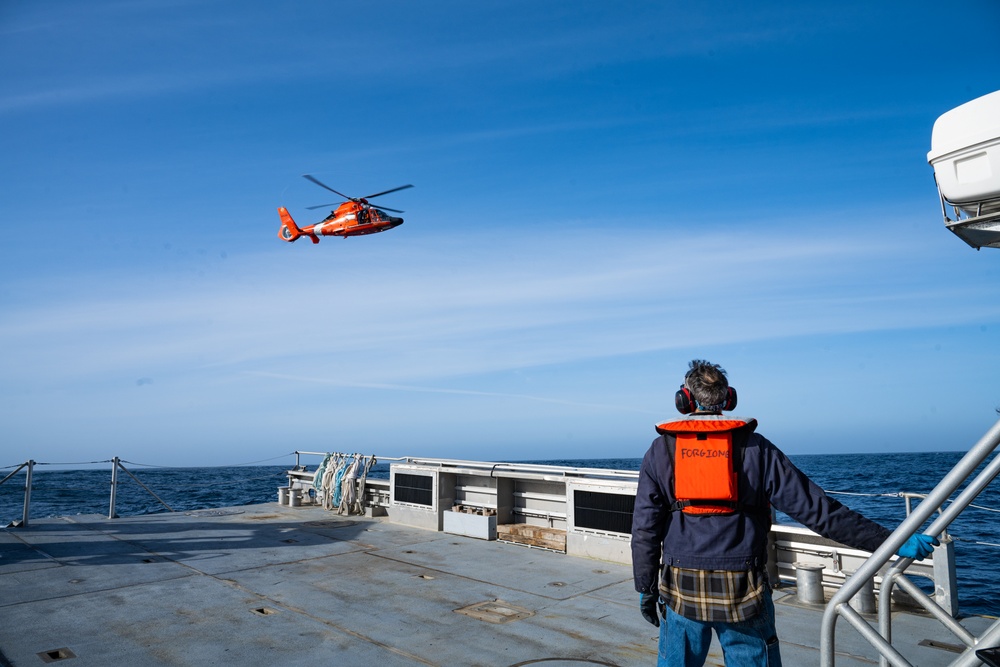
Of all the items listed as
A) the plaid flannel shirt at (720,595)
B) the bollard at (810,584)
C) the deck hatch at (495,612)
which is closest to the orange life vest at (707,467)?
the plaid flannel shirt at (720,595)

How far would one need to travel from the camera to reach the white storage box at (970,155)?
2.99m

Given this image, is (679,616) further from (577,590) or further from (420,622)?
(577,590)

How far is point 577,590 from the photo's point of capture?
8.38 metres

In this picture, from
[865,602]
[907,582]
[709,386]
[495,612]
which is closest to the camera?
[907,582]

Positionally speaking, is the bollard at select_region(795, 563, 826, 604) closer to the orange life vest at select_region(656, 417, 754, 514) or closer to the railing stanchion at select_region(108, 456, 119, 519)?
the orange life vest at select_region(656, 417, 754, 514)

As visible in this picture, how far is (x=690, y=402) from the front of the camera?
374cm

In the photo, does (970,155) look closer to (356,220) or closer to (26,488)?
(26,488)

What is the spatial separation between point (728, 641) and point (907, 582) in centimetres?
90

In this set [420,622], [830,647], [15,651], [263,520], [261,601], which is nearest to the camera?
[830,647]

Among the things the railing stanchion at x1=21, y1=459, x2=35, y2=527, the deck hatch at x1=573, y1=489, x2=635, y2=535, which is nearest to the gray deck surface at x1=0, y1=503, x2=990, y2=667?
the deck hatch at x1=573, y1=489, x2=635, y2=535

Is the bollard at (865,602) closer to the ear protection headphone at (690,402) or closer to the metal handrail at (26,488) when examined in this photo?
the ear protection headphone at (690,402)

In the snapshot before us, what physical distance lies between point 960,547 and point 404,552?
1932 centimetres

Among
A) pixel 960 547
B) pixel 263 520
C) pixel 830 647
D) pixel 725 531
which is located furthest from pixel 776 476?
pixel 960 547

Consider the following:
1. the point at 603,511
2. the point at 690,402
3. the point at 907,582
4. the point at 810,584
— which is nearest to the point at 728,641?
the point at 907,582
